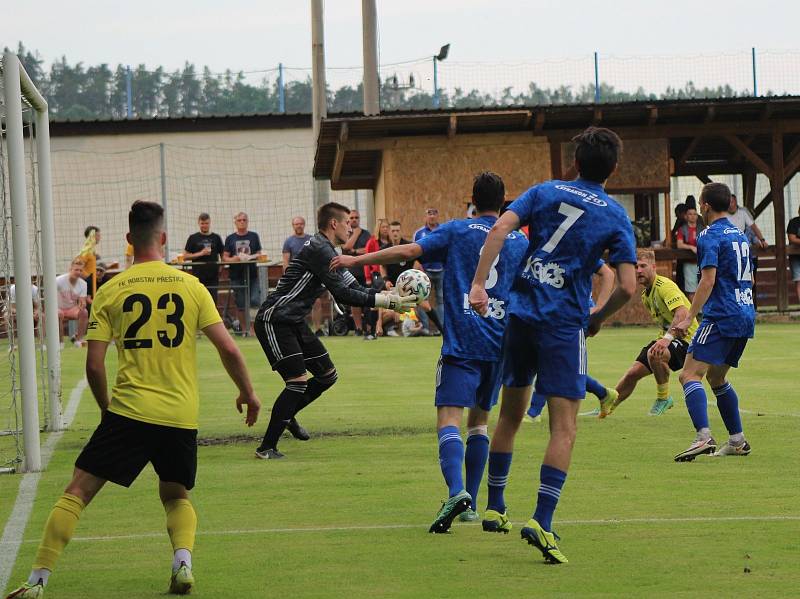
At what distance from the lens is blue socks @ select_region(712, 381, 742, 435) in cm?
1020

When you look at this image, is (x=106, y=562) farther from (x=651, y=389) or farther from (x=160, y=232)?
(x=651, y=389)

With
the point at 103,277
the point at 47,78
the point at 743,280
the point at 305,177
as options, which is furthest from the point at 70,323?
the point at 47,78

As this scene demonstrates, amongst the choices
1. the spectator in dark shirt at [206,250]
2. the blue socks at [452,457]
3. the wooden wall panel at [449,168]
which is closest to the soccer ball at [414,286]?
the blue socks at [452,457]

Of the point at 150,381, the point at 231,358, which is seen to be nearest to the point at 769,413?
the point at 231,358

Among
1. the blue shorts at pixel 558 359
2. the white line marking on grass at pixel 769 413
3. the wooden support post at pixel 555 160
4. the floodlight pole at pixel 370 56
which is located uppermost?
the floodlight pole at pixel 370 56

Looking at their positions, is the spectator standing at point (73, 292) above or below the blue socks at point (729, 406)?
above

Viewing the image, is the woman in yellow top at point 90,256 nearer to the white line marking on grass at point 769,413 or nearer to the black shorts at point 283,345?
the black shorts at point 283,345

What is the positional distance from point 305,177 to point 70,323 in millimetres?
13015

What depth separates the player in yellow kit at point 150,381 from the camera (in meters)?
6.06

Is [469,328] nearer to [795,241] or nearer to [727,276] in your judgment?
[727,276]

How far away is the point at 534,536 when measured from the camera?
646cm

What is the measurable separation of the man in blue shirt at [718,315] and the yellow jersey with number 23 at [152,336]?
4895 mm

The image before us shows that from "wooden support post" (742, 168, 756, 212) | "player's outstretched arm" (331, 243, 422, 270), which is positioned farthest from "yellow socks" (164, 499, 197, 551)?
"wooden support post" (742, 168, 756, 212)

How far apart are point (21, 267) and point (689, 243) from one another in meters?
19.0
